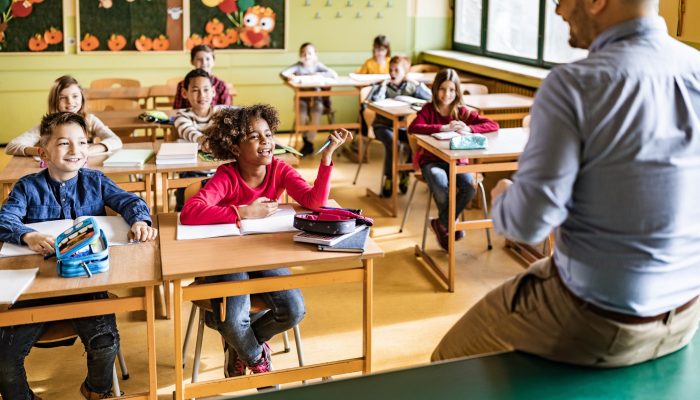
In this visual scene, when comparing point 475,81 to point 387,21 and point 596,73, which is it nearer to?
point 387,21

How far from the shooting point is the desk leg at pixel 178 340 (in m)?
2.44

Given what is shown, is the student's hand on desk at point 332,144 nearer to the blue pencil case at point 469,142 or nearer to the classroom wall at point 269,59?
the blue pencil case at point 469,142

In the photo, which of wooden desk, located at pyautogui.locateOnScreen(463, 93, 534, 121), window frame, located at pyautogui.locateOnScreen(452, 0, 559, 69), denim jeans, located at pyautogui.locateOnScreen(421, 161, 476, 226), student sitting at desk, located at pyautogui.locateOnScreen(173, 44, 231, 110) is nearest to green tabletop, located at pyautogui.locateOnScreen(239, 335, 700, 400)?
denim jeans, located at pyautogui.locateOnScreen(421, 161, 476, 226)

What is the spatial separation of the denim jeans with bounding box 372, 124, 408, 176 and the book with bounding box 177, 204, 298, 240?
3.23 m

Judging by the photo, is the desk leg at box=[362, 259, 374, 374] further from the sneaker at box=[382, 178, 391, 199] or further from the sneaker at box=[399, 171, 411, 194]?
the sneaker at box=[399, 171, 411, 194]

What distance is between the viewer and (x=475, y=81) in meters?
7.52

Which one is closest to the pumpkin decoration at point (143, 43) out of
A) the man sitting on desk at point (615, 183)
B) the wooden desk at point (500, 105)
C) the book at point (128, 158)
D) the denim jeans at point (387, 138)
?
the denim jeans at point (387, 138)

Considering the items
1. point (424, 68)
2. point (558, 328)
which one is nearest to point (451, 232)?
point (558, 328)

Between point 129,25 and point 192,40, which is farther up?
point 129,25

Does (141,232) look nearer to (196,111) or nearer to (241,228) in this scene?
(241,228)

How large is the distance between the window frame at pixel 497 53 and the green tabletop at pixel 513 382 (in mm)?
5140

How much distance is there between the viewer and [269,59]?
27.6 feet

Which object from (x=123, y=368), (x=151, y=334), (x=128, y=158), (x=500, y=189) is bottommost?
(x=123, y=368)

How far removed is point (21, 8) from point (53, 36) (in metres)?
0.37
